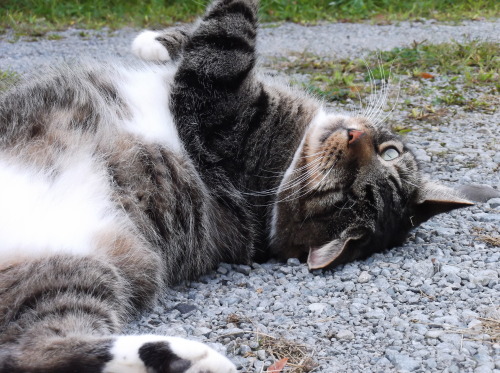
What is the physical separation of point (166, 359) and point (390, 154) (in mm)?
1634

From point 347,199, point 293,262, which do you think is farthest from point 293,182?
point 293,262

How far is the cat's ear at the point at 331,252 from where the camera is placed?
267cm

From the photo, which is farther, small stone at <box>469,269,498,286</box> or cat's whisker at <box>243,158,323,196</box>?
cat's whisker at <box>243,158,323,196</box>

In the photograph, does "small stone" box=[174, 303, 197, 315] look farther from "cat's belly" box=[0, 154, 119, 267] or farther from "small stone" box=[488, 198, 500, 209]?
"small stone" box=[488, 198, 500, 209]

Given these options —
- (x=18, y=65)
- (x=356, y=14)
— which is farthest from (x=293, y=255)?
(x=356, y=14)

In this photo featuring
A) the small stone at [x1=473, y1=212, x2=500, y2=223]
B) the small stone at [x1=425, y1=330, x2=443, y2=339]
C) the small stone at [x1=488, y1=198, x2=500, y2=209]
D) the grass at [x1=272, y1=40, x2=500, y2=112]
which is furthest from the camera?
the grass at [x1=272, y1=40, x2=500, y2=112]

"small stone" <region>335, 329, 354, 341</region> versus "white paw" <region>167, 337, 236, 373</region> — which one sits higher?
"white paw" <region>167, 337, 236, 373</region>

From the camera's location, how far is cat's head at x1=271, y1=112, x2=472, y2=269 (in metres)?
2.78

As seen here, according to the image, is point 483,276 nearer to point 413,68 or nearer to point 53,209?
point 53,209

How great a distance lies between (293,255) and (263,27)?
18.3ft

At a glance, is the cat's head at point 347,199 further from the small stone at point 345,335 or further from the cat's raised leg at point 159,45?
the cat's raised leg at point 159,45

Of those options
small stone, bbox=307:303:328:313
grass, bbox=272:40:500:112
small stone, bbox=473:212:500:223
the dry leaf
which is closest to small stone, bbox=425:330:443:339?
small stone, bbox=307:303:328:313

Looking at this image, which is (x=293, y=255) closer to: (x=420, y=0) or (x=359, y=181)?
(x=359, y=181)

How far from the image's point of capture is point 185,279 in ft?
8.95
